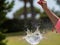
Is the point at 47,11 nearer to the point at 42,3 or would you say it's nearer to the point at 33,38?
the point at 42,3

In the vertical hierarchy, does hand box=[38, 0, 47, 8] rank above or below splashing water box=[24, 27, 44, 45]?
above

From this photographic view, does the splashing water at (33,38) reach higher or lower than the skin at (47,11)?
lower

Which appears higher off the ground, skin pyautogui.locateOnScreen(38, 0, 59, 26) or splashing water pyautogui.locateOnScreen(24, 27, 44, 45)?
skin pyautogui.locateOnScreen(38, 0, 59, 26)

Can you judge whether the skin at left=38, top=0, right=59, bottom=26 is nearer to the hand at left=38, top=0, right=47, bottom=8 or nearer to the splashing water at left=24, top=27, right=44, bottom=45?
the hand at left=38, top=0, right=47, bottom=8

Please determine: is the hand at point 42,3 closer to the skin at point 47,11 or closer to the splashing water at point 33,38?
the skin at point 47,11

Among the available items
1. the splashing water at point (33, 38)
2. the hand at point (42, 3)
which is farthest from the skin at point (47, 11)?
the splashing water at point (33, 38)

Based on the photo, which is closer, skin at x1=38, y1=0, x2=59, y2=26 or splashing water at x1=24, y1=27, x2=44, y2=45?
skin at x1=38, y1=0, x2=59, y2=26

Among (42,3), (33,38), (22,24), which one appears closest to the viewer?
(42,3)

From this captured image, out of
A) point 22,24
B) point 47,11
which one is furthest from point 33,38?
point 22,24

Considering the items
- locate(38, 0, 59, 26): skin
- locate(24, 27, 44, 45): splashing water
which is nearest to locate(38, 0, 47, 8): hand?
locate(38, 0, 59, 26): skin

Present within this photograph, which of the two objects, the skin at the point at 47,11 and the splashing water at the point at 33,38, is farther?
the splashing water at the point at 33,38

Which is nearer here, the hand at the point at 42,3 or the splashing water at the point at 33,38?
the hand at the point at 42,3

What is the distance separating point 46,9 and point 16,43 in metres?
7.68

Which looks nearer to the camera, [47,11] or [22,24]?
[47,11]
